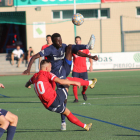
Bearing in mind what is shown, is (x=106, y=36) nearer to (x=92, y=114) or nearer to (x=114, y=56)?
(x=114, y=56)

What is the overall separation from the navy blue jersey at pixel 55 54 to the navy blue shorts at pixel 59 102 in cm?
112

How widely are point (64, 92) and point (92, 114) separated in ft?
7.87

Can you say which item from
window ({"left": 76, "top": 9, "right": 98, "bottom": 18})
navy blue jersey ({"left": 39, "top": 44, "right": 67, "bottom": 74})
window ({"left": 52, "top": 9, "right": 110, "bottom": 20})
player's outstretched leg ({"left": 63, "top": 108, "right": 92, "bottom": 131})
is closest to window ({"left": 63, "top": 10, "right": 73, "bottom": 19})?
window ({"left": 52, "top": 9, "right": 110, "bottom": 20})

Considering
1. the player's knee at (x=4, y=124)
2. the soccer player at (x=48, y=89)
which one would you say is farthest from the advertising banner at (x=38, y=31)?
the player's knee at (x=4, y=124)

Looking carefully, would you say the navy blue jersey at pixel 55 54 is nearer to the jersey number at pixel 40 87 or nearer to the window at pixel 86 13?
the jersey number at pixel 40 87

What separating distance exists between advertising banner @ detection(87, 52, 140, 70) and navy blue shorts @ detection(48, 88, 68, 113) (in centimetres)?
1912

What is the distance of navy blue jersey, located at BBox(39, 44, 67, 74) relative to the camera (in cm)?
716

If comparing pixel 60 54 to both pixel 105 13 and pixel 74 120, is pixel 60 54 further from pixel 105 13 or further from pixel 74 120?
pixel 105 13

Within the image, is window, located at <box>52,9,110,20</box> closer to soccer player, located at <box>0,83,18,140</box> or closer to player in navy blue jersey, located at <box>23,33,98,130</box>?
player in navy blue jersey, located at <box>23,33,98,130</box>

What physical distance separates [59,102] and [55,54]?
146 centimetres

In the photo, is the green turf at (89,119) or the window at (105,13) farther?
the window at (105,13)

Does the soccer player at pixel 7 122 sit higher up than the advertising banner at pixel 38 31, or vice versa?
the advertising banner at pixel 38 31

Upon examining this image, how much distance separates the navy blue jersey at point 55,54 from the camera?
7163 millimetres

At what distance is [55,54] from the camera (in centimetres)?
723
